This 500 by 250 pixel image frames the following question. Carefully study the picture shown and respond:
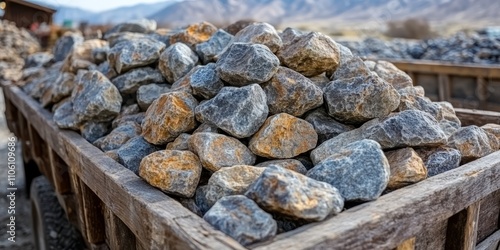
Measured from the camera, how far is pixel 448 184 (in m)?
1.42

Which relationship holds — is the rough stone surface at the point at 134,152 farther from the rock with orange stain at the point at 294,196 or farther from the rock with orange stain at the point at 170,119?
the rock with orange stain at the point at 294,196

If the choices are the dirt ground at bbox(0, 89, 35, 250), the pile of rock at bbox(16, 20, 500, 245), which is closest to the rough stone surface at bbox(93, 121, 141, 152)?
the pile of rock at bbox(16, 20, 500, 245)

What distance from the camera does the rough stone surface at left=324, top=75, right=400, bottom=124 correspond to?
1.80 metres

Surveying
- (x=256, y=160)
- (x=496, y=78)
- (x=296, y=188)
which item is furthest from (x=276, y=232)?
(x=496, y=78)

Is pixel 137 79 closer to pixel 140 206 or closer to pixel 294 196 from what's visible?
pixel 140 206

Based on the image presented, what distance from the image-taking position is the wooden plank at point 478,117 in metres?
2.56

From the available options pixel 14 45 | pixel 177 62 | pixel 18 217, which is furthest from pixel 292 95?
pixel 14 45

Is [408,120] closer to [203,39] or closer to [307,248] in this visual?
[307,248]

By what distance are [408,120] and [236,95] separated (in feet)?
2.09

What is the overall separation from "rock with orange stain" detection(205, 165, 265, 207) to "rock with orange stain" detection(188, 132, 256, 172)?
0.37 ft

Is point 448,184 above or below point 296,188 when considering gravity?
below

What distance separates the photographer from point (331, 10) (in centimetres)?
14338

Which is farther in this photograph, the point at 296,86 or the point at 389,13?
the point at 389,13

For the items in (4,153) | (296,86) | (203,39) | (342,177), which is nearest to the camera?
(342,177)
